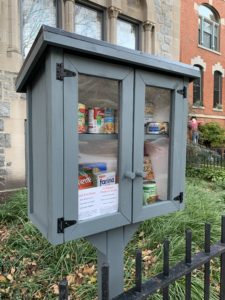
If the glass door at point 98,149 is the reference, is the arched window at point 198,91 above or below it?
above

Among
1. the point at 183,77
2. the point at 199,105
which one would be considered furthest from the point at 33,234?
the point at 199,105

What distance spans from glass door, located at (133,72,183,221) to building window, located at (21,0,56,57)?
477cm

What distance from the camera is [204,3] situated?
14.4m

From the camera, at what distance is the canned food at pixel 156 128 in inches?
65.8

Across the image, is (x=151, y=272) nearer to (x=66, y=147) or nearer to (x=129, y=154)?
(x=129, y=154)

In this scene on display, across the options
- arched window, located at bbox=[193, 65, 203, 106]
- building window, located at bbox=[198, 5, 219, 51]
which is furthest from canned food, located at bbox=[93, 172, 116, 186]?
building window, located at bbox=[198, 5, 219, 51]

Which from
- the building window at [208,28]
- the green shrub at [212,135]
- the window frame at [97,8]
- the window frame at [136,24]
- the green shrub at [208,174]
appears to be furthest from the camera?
the building window at [208,28]

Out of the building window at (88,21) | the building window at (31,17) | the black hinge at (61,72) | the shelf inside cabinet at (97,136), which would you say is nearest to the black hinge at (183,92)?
the shelf inside cabinet at (97,136)

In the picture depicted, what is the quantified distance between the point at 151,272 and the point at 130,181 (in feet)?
4.99

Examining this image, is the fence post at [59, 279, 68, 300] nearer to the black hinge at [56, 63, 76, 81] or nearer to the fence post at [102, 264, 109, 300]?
the fence post at [102, 264, 109, 300]

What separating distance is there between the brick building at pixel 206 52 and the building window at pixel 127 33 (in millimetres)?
6359

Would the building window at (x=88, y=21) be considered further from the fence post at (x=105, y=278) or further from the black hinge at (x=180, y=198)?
the fence post at (x=105, y=278)

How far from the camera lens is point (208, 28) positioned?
1515 cm

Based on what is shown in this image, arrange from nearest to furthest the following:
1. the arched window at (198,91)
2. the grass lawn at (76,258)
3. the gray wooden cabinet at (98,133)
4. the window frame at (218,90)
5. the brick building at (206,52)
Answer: the gray wooden cabinet at (98,133), the grass lawn at (76,258), the brick building at (206,52), the arched window at (198,91), the window frame at (218,90)
